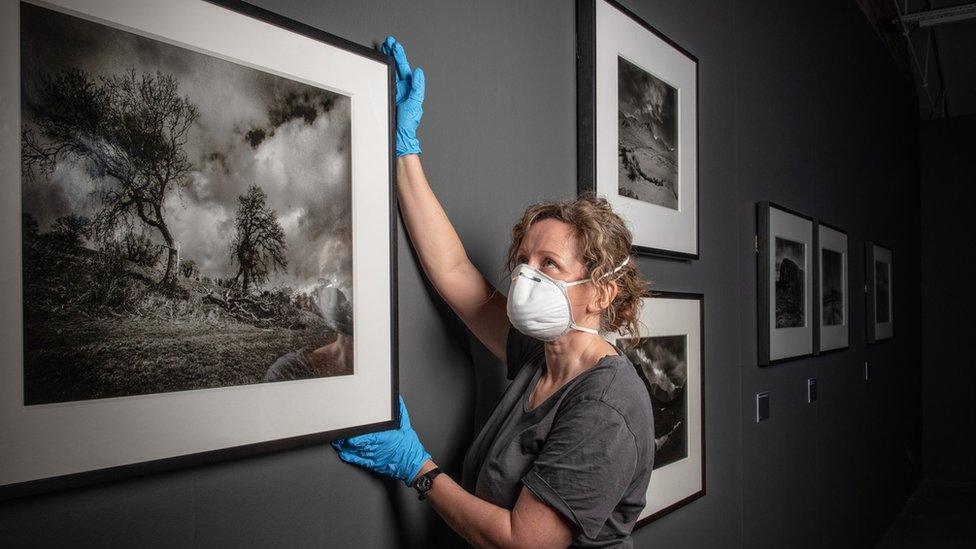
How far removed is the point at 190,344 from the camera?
98 centimetres

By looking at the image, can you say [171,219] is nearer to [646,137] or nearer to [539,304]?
[539,304]

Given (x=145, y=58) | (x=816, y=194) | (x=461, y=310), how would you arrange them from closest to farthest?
(x=145, y=58), (x=461, y=310), (x=816, y=194)

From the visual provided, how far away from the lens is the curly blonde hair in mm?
1362

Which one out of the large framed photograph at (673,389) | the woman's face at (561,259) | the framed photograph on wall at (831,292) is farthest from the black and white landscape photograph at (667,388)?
the framed photograph on wall at (831,292)

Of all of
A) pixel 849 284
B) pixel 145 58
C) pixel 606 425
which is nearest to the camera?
pixel 145 58

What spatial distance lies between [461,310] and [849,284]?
10.3 feet

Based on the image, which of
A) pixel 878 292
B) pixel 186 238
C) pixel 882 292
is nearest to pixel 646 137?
pixel 186 238

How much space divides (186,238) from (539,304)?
0.63 meters

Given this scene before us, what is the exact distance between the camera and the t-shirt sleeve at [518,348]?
5.05 ft

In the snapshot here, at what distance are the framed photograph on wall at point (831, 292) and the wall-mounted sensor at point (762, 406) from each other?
0.58 metres

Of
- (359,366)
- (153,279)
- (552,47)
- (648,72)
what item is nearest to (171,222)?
(153,279)

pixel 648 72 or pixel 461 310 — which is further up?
pixel 648 72

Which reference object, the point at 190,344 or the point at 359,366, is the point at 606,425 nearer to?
the point at 359,366

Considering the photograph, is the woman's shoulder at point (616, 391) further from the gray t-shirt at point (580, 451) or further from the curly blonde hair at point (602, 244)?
the curly blonde hair at point (602, 244)
